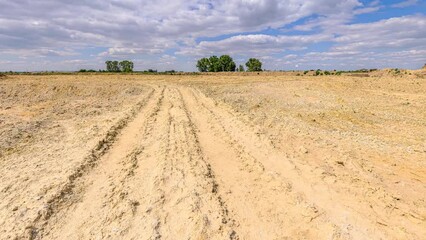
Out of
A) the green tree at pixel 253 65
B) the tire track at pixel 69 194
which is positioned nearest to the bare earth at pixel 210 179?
the tire track at pixel 69 194

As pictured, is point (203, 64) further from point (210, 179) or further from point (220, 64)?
point (210, 179)

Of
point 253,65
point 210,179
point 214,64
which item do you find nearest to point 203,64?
point 214,64

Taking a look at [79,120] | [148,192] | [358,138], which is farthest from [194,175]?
[79,120]

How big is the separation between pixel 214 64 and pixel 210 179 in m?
86.5

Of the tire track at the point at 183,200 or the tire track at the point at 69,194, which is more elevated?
the tire track at the point at 69,194

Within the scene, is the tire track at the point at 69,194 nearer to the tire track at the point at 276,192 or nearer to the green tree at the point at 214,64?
the tire track at the point at 276,192

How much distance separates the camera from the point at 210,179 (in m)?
6.10

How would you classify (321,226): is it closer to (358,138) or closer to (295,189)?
(295,189)

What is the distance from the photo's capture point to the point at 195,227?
450 cm

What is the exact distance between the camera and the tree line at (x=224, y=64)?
3494 inches

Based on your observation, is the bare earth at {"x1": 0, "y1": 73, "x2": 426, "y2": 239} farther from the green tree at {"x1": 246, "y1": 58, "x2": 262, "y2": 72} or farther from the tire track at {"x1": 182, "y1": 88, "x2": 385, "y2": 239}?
the green tree at {"x1": 246, "y1": 58, "x2": 262, "y2": 72}

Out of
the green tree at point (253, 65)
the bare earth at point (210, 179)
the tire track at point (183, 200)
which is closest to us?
the tire track at point (183, 200)

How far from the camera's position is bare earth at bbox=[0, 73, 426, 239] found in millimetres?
4559

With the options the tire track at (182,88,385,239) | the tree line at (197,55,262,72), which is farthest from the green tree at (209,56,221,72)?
the tire track at (182,88,385,239)
